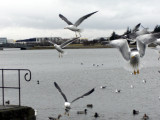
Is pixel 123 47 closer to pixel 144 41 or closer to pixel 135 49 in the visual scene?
pixel 144 41

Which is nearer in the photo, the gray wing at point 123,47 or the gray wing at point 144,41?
the gray wing at point 123,47

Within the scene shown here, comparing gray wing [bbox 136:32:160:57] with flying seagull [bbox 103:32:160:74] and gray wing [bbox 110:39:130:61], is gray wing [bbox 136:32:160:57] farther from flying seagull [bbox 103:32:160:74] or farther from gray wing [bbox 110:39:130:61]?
gray wing [bbox 110:39:130:61]

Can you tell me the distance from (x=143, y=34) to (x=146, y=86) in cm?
4324

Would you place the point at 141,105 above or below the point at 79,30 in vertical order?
below

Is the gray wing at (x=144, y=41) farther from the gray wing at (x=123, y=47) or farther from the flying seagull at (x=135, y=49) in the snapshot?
the gray wing at (x=123, y=47)

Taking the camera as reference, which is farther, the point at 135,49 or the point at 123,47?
the point at 135,49

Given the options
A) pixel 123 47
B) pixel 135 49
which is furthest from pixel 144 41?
pixel 135 49

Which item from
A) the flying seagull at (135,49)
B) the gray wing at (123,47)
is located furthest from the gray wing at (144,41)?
the gray wing at (123,47)

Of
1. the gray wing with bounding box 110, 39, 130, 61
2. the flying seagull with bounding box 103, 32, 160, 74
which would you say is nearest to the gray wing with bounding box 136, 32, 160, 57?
the flying seagull with bounding box 103, 32, 160, 74

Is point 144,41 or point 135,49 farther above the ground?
point 144,41

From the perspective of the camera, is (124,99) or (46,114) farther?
(124,99)

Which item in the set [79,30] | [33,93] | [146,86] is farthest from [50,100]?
[79,30]

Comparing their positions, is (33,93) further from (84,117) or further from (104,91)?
(84,117)

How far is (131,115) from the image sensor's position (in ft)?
97.3
